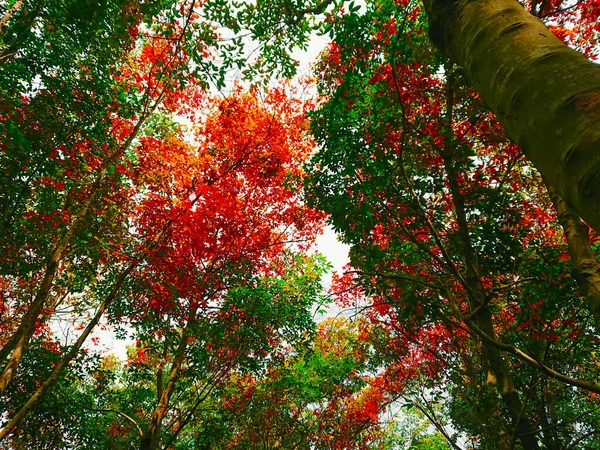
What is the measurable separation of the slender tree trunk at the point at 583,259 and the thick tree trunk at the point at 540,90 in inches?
47.1

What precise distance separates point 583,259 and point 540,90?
6.71 ft

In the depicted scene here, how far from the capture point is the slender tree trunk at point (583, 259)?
6.32 ft

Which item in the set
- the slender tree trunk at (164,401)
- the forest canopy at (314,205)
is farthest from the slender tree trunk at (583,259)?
the slender tree trunk at (164,401)

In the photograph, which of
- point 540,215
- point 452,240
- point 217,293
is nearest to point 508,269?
point 452,240

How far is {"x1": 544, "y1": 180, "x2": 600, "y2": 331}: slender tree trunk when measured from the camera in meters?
1.93

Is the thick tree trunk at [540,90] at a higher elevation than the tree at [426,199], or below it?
below

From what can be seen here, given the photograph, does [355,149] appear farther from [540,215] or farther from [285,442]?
[285,442]

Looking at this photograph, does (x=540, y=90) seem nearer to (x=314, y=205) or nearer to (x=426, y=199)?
(x=426, y=199)

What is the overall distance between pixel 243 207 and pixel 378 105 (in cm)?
552

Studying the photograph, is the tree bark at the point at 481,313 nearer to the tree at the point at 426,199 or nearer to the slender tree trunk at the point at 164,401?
the tree at the point at 426,199

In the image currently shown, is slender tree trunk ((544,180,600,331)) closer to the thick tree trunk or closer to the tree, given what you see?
the thick tree trunk

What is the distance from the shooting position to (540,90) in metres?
0.78

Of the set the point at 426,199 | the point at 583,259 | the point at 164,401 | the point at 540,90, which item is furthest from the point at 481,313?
the point at 164,401

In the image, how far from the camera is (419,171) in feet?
16.5
